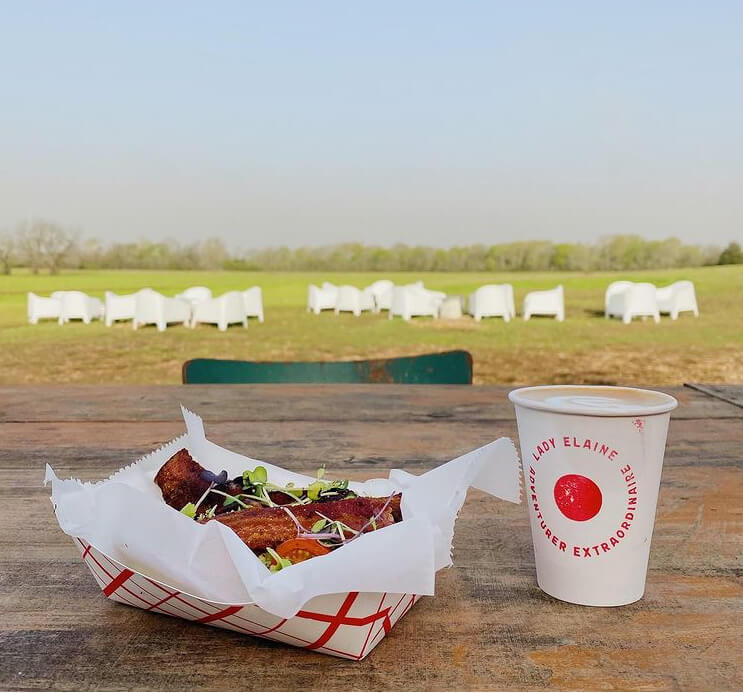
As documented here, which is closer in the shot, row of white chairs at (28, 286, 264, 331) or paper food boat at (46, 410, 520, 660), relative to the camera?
paper food boat at (46, 410, 520, 660)

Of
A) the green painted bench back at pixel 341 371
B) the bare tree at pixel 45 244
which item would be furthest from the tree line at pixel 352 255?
the green painted bench back at pixel 341 371

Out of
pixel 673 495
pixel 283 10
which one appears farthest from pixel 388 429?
pixel 283 10

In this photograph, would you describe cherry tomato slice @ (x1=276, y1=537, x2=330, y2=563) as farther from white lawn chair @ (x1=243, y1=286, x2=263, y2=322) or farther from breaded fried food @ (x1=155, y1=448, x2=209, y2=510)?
white lawn chair @ (x1=243, y1=286, x2=263, y2=322)

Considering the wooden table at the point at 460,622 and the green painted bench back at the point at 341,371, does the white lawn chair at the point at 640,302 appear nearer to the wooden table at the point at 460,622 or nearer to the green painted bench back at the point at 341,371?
the green painted bench back at the point at 341,371

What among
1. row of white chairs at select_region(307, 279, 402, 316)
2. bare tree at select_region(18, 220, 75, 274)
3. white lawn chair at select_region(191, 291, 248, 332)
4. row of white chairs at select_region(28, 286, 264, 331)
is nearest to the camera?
bare tree at select_region(18, 220, 75, 274)

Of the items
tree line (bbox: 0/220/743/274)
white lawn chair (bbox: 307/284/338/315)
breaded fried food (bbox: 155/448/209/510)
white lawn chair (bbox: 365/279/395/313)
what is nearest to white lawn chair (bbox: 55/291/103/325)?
tree line (bbox: 0/220/743/274)
